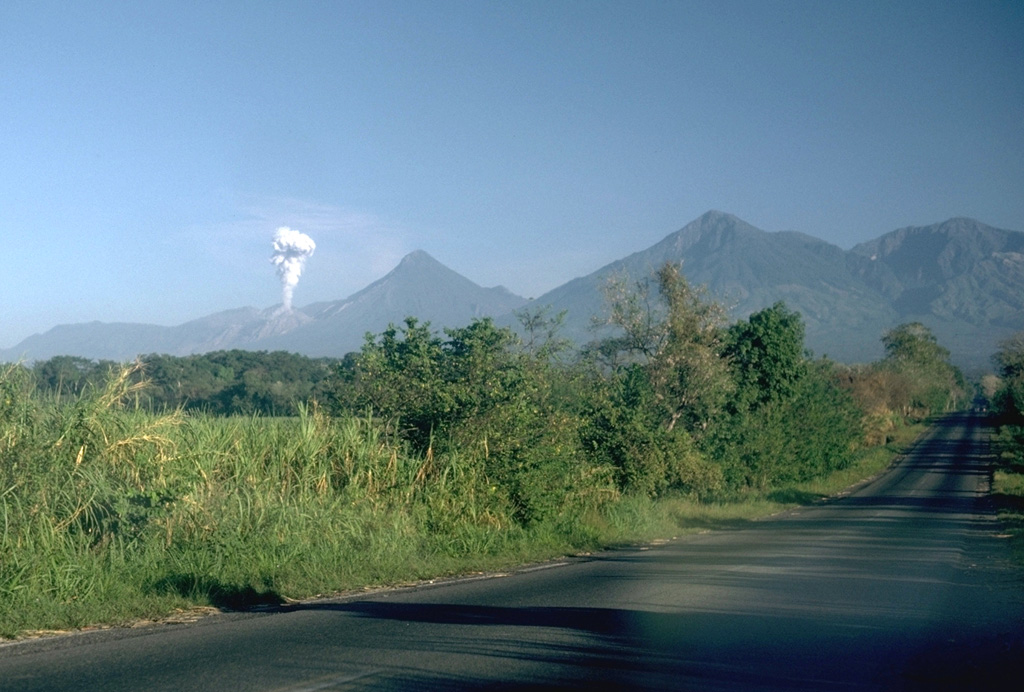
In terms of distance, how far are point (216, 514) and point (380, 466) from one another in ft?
11.2

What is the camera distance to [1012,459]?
4241 centimetres

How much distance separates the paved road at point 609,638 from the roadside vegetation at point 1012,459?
599cm

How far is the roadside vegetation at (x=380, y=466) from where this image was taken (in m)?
9.16

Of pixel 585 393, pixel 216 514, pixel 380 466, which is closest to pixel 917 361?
pixel 585 393

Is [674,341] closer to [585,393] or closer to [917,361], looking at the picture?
[585,393]

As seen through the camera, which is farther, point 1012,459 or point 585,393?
point 1012,459

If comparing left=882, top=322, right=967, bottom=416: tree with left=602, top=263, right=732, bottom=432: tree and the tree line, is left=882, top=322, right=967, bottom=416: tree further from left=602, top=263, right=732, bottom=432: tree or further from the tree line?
left=602, top=263, right=732, bottom=432: tree

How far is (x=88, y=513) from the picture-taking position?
31.5ft

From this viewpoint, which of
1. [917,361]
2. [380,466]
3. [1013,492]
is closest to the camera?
[380,466]

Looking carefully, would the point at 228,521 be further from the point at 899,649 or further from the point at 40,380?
the point at 899,649

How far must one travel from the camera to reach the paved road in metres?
5.99

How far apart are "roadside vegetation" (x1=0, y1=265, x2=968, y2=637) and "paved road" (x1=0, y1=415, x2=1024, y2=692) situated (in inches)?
46.0

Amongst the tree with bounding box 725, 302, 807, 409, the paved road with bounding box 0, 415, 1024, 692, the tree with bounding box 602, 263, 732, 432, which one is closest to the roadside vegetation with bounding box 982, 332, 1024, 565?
the paved road with bounding box 0, 415, 1024, 692

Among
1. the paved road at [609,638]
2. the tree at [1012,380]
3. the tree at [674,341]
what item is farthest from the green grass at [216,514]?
the tree at [1012,380]
